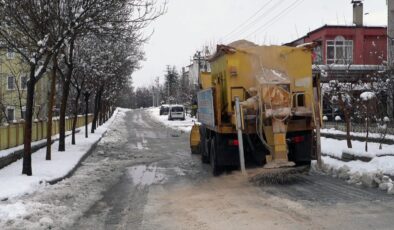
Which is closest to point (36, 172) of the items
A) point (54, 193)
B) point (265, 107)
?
point (54, 193)

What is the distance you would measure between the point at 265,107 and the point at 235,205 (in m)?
2.79

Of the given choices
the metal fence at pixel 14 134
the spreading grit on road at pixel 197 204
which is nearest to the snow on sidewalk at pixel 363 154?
the spreading grit on road at pixel 197 204

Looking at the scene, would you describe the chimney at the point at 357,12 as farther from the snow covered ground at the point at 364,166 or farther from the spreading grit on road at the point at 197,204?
the spreading grit on road at the point at 197,204

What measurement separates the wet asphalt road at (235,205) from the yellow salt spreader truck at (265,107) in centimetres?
63

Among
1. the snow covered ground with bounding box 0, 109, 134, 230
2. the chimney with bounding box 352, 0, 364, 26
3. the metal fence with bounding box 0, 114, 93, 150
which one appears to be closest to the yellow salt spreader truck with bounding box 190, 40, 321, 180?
the snow covered ground with bounding box 0, 109, 134, 230

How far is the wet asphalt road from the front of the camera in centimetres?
800

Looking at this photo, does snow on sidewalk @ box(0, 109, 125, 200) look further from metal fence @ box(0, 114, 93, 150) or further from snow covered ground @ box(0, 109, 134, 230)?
metal fence @ box(0, 114, 93, 150)

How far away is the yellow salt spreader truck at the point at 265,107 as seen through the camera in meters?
11.6

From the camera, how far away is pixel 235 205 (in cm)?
947

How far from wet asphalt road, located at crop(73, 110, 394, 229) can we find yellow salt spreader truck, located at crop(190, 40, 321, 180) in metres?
0.63

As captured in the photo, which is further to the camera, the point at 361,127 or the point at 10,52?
the point at 361,127

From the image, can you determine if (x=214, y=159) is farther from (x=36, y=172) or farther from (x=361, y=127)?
(x=361, y=127)

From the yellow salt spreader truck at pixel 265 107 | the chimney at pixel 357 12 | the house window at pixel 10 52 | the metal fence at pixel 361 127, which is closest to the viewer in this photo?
the yellow salt spreader truck at pixel 265 107

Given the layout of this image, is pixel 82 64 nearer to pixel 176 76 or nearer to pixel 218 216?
pixel 218 216
